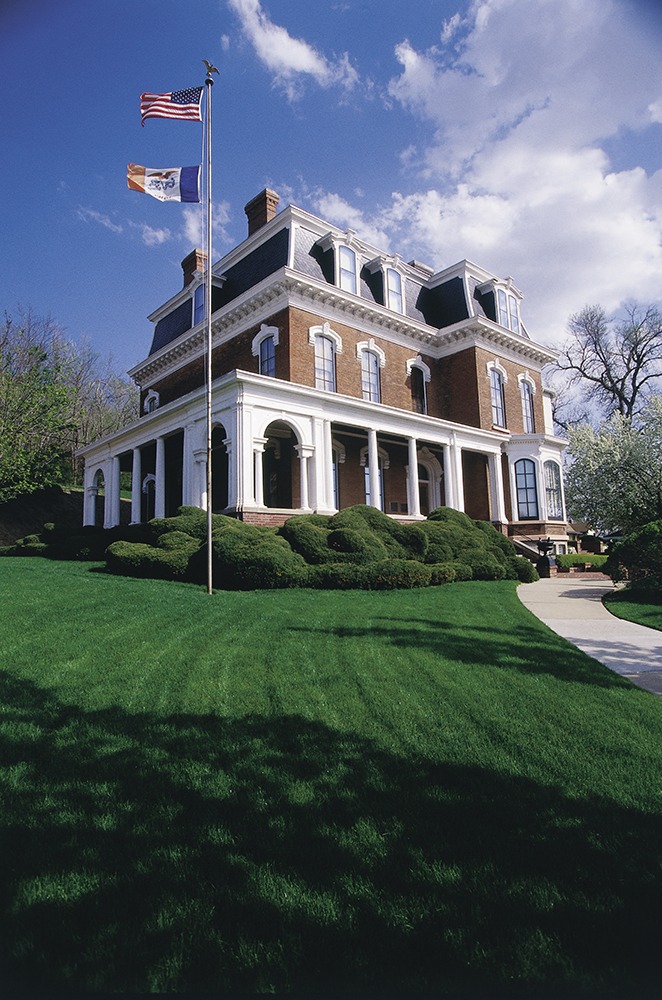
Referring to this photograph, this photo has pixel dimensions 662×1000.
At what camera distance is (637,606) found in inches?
434

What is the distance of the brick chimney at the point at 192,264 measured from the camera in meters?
30.0

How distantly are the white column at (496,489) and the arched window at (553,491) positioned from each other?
2.48 metres

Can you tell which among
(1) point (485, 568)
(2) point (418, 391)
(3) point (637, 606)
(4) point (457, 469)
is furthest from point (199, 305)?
(3) point (637, 606)

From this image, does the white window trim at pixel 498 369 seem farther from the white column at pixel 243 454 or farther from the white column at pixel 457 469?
the white column at pixel 243 454

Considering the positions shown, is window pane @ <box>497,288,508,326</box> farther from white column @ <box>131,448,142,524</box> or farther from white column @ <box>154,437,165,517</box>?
white column @ <box>131,448,142,524</box>

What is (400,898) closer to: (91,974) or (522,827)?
(522,827)

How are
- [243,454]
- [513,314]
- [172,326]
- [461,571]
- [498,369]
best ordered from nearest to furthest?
[461,571] < [243,454] < [498,369] < [513,314] < [172,326]

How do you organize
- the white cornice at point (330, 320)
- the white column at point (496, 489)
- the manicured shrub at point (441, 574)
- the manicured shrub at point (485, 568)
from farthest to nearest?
the white column at point (496, 489)
the white cornice at point (330, 320)
the manicured shrub at point (485, 568)
the manicured shrub at point (441, 574)

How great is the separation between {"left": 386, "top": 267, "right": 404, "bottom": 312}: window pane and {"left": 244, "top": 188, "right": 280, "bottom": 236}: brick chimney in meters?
5.94

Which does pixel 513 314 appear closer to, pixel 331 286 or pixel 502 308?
pixel 502 308

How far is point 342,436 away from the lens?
23984 mm

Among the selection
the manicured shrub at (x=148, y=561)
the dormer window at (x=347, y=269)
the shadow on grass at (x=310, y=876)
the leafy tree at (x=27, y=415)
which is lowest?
the shadow on grass at (x=310, y=876)

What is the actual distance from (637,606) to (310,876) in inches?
410

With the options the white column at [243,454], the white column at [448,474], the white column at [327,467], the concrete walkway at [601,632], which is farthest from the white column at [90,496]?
the concrete walkway at [601,632]
